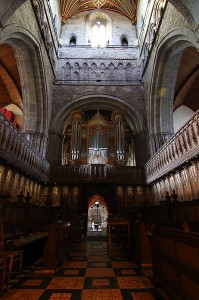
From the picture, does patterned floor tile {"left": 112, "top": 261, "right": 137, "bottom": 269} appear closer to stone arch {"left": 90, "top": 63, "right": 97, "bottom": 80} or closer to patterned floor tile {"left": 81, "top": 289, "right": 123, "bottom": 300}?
patterned floor tile {"left": 81, "top": 289, "right": 123, "bottom": 300}

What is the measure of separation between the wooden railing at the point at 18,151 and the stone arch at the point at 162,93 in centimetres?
741

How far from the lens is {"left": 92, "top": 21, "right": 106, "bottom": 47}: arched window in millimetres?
19062

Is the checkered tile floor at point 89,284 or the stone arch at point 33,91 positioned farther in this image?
the stone arch at point 33,91

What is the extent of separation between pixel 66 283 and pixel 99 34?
823 inches

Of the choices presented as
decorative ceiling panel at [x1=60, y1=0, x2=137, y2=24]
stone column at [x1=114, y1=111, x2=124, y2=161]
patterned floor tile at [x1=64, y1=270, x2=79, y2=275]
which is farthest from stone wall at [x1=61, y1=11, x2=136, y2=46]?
patterned floor tile at [x1=64, y1=270, x2=79, y2=275]

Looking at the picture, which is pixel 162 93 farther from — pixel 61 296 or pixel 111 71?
pixel 61 296

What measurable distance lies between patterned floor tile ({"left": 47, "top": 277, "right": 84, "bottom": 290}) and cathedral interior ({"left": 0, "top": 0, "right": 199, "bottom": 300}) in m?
0.02

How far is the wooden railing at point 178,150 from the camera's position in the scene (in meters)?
7.54

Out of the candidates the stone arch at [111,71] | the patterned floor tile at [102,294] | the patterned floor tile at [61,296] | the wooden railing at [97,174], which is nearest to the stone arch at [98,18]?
the stone arch at [111,71]

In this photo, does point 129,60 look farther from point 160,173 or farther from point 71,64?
point 160,173

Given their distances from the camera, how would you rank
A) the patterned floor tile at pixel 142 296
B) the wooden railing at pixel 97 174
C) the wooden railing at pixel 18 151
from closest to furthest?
the patterned floor tile at pixel 142 296 < the wooden railing at pixel 18 151 < the wooden railing at pixel 97 174

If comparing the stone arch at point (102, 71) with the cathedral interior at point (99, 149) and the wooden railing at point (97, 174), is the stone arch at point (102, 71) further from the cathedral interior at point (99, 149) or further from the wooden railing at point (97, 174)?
the wooden railing at point (97, 174)

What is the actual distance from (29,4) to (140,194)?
498 inches

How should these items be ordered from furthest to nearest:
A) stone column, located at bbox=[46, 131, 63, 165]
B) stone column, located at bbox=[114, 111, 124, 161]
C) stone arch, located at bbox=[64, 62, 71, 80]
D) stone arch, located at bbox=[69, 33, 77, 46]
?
stone arch, located at bbox=[69, 33, 77, 46] → stone arch, located at bbox=[64, 62, 71, 80] → stone column, located at bbox=[46, 131, 63, 165] → stone column, located at bbox=[114, 111, 124, 161]
